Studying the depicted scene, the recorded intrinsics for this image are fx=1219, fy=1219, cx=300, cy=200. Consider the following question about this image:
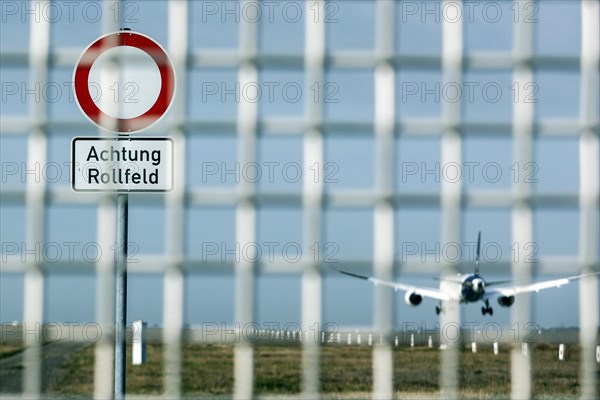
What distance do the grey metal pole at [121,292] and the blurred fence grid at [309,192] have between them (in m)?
0.81

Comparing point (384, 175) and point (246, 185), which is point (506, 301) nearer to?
point (384, 175)

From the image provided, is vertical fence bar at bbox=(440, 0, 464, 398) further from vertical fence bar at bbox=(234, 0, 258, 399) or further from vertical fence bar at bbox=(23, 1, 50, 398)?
vertical fence bar at bbox=(23, 1, 50, 398)

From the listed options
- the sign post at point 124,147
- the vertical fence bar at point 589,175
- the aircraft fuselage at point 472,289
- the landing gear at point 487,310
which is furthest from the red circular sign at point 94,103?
the vertical fence bar at point 589,175

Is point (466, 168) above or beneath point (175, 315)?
above

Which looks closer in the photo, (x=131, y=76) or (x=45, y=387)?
(x=131, y=76)

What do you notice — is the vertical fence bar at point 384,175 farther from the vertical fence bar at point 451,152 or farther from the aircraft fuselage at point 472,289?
the aircraft fuselage at point 472,289

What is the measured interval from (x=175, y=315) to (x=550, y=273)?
6.13 feet

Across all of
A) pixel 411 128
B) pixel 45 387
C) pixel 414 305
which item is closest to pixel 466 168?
pixel 411 128

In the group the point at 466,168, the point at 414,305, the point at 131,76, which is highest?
the point at 131,76

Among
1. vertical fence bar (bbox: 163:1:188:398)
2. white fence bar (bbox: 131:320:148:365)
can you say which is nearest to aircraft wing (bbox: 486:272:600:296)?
vertical fence bar (bbox: 163:1:188:398)

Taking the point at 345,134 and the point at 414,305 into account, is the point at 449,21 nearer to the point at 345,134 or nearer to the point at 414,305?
the point at 345,134

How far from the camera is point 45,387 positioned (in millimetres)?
6227

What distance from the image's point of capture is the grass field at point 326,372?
608 centimetres

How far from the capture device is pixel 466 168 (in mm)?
5980
